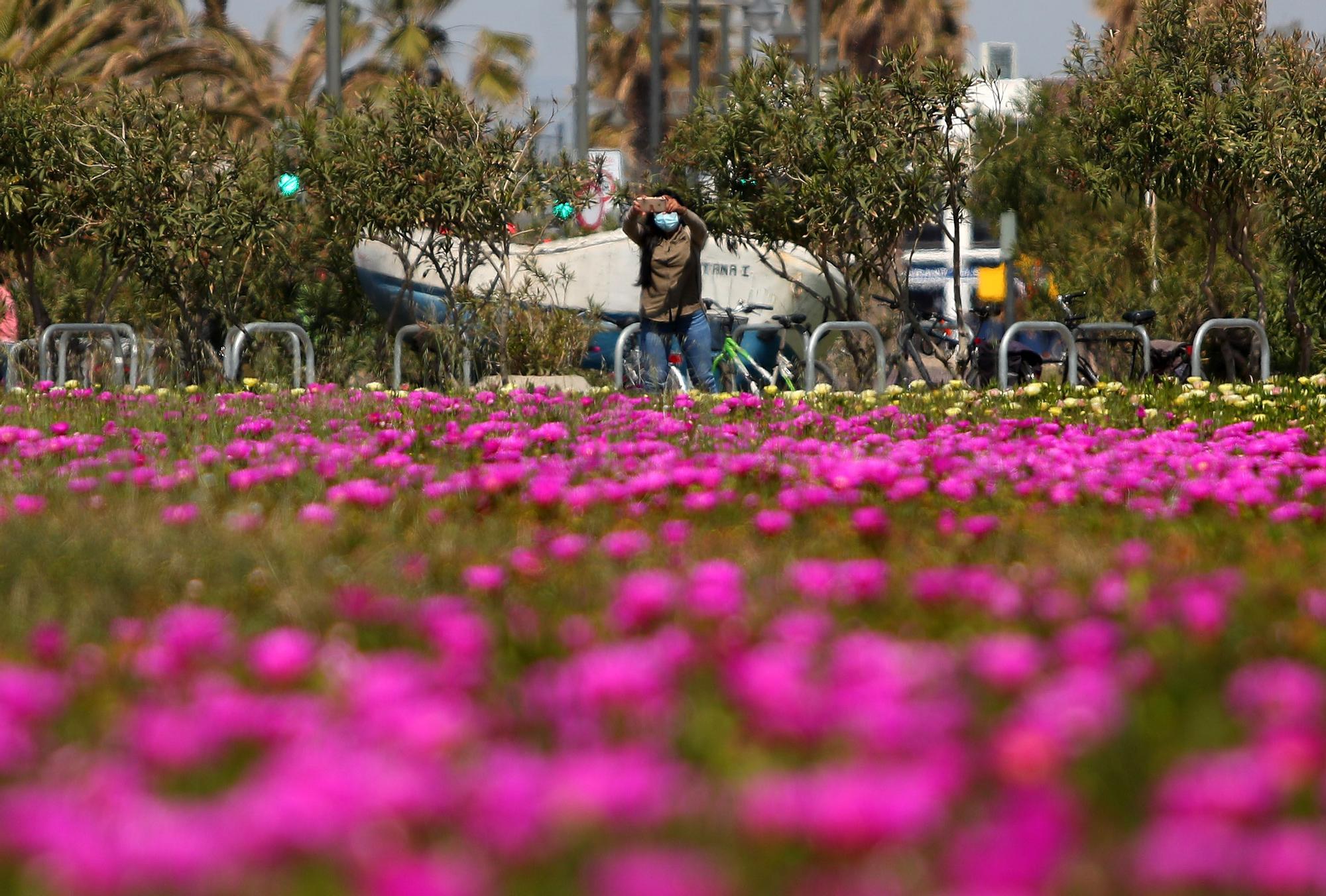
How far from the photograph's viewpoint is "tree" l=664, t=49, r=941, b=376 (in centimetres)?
1426

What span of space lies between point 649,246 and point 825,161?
2.61 metres

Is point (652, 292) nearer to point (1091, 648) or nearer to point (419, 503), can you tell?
point (419, 503)

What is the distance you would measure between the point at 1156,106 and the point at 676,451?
11.8 metres

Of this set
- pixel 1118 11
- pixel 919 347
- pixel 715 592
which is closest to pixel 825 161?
pixel 919 347

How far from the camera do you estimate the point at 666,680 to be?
190 centimetres

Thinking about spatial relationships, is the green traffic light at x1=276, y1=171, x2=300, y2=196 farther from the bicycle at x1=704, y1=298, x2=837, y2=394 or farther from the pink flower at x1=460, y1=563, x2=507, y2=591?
the pink flower at x1=460, y1=563, x2=507, y2=591

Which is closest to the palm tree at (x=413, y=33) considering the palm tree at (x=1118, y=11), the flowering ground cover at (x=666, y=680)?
the palm tree at (x=1118, y=11)

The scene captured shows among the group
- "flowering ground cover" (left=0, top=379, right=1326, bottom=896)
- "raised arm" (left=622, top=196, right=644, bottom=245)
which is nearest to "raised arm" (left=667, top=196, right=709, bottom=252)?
"raised arm" (left=622, top=196, right=644, bottom=245)

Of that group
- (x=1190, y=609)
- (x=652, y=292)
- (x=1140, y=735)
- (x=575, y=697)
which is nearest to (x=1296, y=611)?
(x=1190, y=609)

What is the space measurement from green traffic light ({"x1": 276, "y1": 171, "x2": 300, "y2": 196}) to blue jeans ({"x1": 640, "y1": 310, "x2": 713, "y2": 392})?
431 centimetres

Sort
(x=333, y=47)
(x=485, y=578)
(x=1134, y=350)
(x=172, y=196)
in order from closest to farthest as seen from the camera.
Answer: (x=485, y=578), (x=172, y=196), (x=1134, y=350), (x=333, y=47)

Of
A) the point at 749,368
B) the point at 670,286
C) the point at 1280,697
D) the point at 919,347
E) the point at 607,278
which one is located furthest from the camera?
the point at 607,278

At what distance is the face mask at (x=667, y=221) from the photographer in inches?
483

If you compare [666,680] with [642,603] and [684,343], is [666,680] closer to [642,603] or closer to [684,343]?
[642,603]
